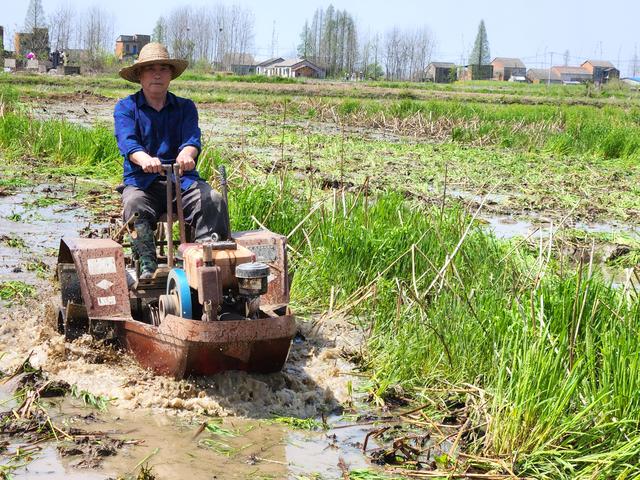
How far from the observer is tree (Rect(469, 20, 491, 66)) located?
12325cm

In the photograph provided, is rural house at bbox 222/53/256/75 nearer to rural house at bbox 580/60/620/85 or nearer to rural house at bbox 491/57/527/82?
rural house at bbox 491/57/527/82

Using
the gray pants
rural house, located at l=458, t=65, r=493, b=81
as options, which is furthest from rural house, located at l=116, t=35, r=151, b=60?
the gray pants

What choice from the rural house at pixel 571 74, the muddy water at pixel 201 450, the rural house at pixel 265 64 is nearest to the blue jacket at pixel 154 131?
the muddy water at pixel 201 450

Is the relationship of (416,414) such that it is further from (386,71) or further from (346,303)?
(386,71)

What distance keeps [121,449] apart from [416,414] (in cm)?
155

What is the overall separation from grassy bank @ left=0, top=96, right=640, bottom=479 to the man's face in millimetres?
1794

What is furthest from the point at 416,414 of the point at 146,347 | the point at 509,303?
the point at 146,347

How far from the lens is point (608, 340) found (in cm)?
416

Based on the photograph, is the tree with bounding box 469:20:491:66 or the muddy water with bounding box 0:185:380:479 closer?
the muddy water with bounding box 0:185:380:479

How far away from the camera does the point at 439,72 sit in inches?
4144

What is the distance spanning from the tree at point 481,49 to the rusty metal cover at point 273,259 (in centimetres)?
12003

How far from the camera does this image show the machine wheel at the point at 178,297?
451 centimetres

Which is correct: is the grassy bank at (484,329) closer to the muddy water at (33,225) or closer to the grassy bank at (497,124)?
the muddy water at (33,225)

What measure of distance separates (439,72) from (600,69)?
2412 cm
